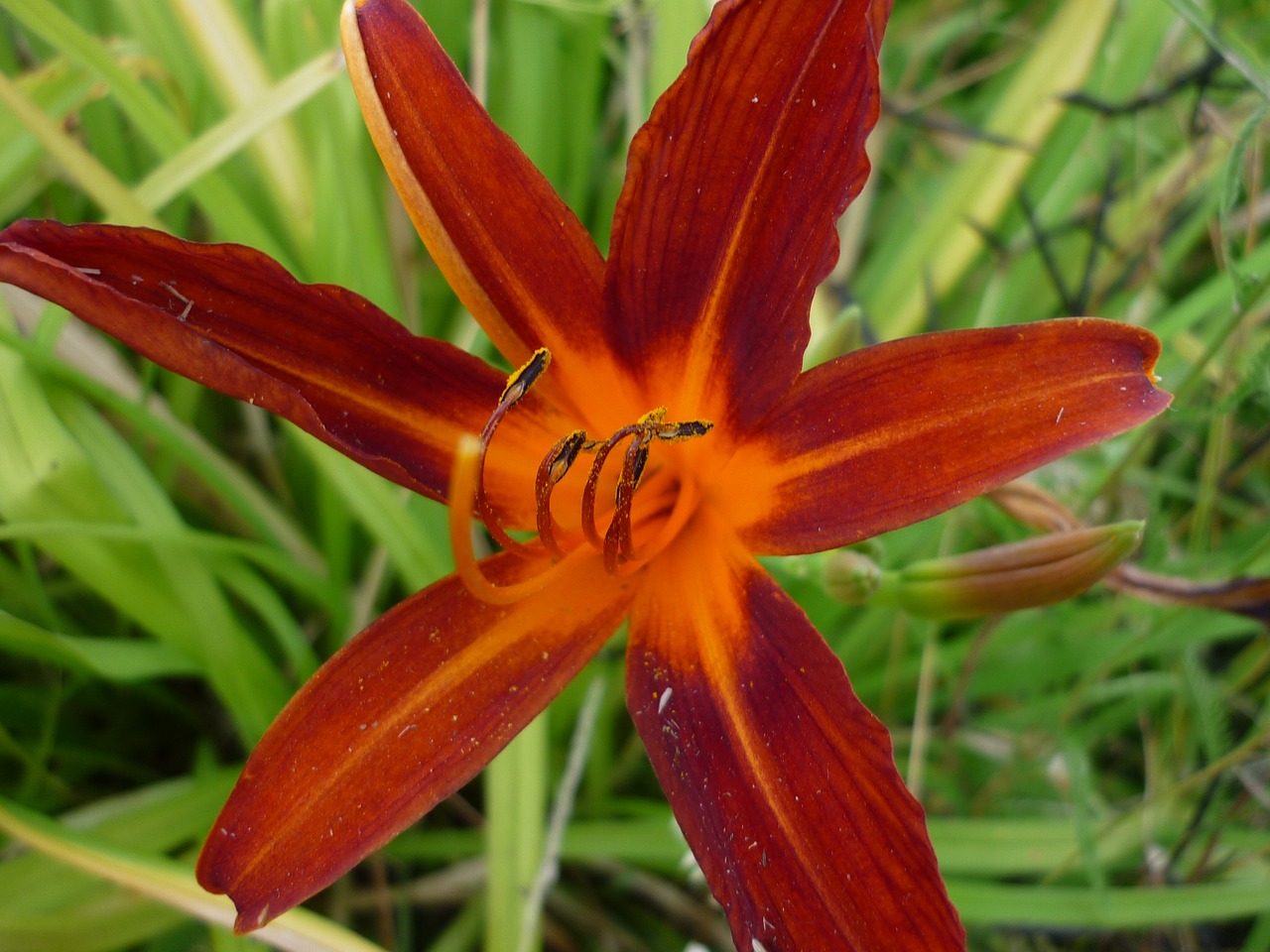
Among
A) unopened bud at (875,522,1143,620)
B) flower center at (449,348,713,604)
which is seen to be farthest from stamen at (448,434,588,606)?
unopened bud at (875,522,1143,620)

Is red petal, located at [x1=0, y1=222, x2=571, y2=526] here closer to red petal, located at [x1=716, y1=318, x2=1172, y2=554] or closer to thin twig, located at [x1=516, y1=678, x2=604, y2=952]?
red petal, located at [x1=716, y1=318, x2=1172, y2=554]

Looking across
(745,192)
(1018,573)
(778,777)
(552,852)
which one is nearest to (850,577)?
(1018,573)

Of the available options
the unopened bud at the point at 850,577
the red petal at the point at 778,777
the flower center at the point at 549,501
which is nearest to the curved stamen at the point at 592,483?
the flower center at the point at 549,501

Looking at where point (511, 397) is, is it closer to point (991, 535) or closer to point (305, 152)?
point (305, 152)

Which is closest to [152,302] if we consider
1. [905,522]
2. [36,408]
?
[36,408]

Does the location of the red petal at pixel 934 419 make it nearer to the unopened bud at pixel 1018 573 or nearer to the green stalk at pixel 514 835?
the unopened bud at pixel 1018 573
